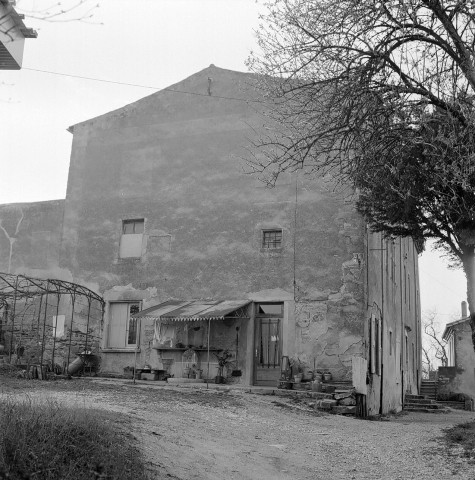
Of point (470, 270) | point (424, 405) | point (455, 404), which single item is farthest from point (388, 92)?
point (455, 404)

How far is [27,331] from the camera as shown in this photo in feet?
67.8

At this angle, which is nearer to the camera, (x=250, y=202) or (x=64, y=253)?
(x=250, y=202)

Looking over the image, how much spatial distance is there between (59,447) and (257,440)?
497cm

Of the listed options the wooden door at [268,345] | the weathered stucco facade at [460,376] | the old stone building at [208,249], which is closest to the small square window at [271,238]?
the old stone building at [208,249]

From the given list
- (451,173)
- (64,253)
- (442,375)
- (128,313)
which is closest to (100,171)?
(64,253)

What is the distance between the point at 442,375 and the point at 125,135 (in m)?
23.6

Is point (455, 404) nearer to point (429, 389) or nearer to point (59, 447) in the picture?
point (429, 389)

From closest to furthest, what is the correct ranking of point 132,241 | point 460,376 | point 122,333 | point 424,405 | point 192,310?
point 192,310 < point 122,333 < point 132,241 < point 424,405 < point 460,376

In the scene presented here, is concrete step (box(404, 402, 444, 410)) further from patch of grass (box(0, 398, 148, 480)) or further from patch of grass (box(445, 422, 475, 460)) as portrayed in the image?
patch of grass (box(0, 398, 148, 480))

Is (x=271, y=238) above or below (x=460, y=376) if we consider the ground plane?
above

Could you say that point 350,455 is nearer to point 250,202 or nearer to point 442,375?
point 250,202

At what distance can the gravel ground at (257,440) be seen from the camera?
847 centimetres

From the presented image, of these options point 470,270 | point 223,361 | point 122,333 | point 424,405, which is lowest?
point 424,405

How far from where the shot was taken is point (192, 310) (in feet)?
63.3
